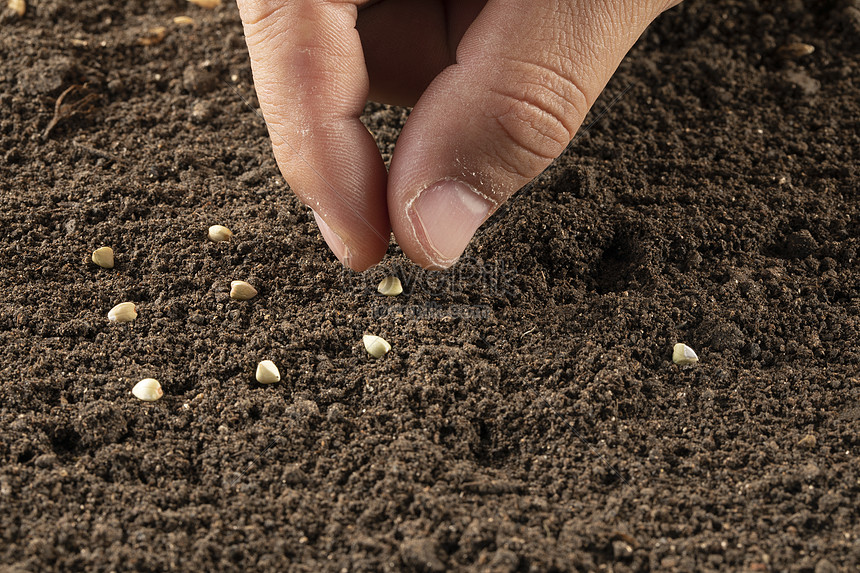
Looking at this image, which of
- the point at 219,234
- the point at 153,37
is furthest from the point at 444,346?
the point at 153,37

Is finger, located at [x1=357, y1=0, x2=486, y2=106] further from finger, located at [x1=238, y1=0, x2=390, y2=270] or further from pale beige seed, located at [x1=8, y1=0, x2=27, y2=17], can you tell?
pale beige seed, located at [x1=8, y1=0, x2=27, y2=17]

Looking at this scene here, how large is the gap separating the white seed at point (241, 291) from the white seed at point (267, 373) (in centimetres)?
16

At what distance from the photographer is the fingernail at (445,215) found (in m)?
1.22

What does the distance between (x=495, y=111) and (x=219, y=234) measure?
0.57m

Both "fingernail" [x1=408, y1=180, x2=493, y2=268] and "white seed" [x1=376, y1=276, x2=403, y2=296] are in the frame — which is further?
"white seed" [x1=376, y1=276, x2=403, y2=296]

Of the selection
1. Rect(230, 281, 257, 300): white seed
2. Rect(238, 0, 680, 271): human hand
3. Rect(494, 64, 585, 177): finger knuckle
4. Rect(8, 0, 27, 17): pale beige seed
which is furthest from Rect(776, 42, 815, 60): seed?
Rect(8, 0, 27, 17): pale beige seed

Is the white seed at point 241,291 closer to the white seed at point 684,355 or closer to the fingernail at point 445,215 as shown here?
the fingernail at point 445,215

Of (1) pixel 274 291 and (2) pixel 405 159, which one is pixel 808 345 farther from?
(1) pixel 274 291

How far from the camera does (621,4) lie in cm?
124

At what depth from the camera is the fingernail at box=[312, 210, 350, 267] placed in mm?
1318

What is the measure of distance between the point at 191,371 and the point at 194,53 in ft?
3.13

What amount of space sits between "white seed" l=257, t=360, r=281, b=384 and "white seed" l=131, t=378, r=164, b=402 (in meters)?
0.15

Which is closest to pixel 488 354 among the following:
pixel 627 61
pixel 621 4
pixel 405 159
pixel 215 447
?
pixel 405 159

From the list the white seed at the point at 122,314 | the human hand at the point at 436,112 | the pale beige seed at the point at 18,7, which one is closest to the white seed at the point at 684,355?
the human hand at the point at 436,112
